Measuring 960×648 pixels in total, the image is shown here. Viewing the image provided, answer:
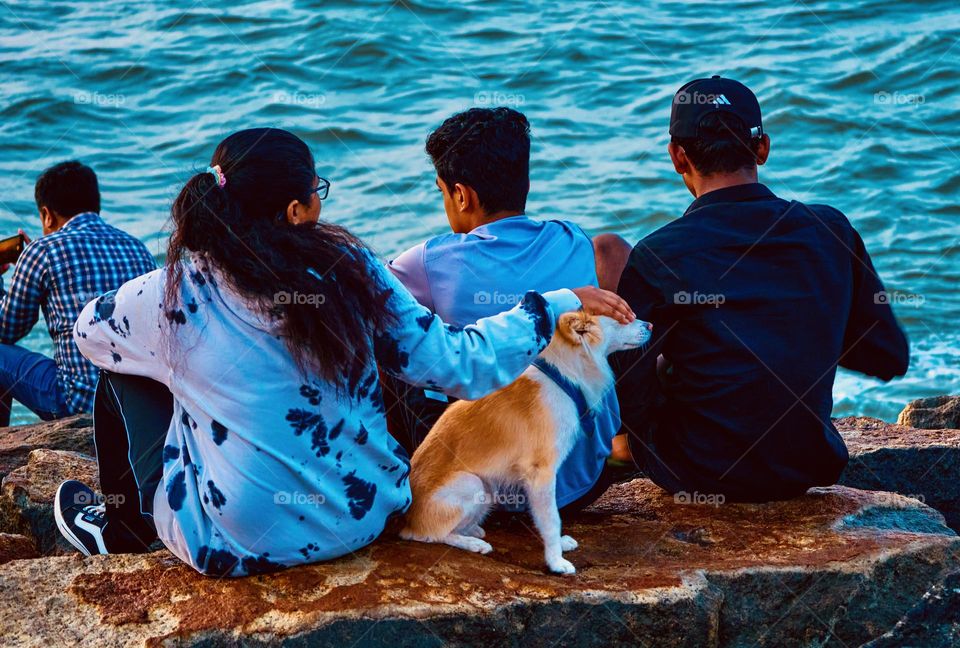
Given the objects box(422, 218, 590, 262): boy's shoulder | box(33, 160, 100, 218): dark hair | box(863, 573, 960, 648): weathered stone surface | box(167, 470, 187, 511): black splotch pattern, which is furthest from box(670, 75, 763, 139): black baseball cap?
box(33, 160, 100, 218): dark hair

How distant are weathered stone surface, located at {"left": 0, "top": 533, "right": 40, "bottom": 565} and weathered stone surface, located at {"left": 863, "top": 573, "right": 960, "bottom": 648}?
3062 mm

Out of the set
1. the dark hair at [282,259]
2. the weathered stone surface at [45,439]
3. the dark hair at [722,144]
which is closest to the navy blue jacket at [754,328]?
the dark hair at [722,144]

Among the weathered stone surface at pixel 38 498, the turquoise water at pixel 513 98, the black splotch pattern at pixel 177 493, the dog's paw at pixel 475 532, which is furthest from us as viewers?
the turquoise water at pixel 513 98

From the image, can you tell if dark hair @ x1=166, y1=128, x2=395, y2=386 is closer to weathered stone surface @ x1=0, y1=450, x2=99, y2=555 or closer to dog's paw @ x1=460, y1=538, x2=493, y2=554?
dog's paw @ x1=460, y1=538, x2=493, y2=554

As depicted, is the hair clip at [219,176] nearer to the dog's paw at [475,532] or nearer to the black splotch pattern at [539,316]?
the black splotch pattern at [539,316]

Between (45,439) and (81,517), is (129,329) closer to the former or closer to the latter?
(81,517)

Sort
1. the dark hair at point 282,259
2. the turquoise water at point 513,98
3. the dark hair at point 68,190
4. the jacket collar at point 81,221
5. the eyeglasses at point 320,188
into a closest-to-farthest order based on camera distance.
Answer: the dark hair at point 282,259
the eyeglasses at point 320,188
the jacket collar at point 81,221
the dark hair at point 68,190
the turquoise water at point 513,98

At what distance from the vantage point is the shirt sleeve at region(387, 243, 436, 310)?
408 centimetres

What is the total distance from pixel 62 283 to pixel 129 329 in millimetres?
3932

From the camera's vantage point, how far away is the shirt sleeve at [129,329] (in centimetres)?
324

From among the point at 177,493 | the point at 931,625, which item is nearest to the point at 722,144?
the point at 931,625

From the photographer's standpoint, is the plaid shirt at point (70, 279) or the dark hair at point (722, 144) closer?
the dark hair at point (722, 144)

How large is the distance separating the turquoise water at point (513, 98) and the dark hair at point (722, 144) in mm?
6433

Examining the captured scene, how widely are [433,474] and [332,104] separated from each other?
10669mm
